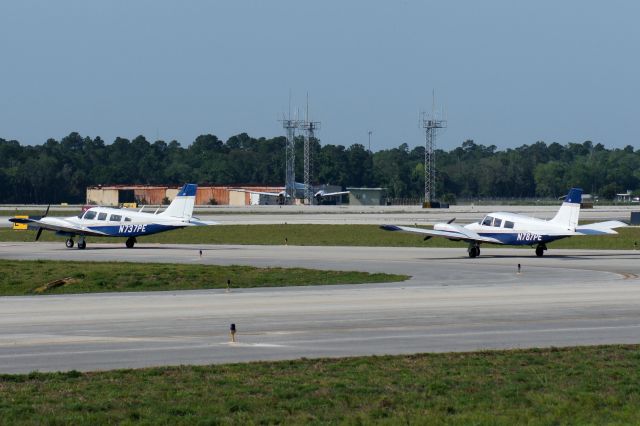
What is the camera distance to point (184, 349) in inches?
858

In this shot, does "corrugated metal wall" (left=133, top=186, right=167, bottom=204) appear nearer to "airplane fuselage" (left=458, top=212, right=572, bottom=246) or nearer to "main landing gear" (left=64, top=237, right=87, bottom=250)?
"main landing gear" (left=64, top=237, right=87, bottom=250)

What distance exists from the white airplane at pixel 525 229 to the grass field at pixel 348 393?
30.8 m

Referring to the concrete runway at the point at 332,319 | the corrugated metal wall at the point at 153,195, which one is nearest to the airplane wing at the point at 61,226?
the concrete runway at the point at 332,319

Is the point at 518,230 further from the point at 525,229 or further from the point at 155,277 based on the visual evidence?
the point at 155,277

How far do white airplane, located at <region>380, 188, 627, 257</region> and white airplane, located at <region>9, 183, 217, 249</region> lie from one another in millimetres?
12451

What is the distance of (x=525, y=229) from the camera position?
171ft

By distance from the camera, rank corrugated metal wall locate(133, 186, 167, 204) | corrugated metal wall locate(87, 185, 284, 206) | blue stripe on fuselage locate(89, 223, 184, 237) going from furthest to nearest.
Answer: corrugated metal wall locate(133, 186, 167, 204) < corrugated metal wall locate(87, 185, 284, 206) < blue stripe on fuselage locate(89, 223, 184, 237)

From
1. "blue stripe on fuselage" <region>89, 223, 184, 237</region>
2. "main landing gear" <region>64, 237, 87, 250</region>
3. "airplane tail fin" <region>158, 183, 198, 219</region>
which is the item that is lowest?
"main landing gear" <region>64, 237, 87, 250</region>

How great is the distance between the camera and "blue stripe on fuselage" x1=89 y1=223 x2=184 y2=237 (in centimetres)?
5891

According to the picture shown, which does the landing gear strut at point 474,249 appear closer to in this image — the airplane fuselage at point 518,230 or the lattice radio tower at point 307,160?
the airplane fuselage at point 518,230

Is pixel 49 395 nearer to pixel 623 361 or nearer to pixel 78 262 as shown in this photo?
pixel 623 361

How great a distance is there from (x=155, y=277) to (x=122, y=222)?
22.3 m

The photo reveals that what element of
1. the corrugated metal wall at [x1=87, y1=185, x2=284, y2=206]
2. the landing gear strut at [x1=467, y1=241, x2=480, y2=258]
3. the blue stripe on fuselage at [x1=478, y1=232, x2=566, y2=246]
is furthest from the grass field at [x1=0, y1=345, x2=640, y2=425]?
the corrugated metal wall at [x1=87, y1=185, x2=284, y2=206]

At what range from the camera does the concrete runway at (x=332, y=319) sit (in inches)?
851
